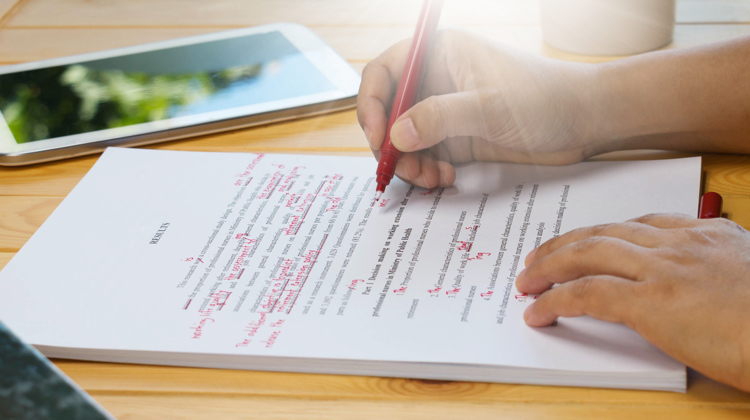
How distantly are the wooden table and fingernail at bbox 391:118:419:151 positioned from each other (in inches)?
3.9

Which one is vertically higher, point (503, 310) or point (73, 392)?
point (73, 392)

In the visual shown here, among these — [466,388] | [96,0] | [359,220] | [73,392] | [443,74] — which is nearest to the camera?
[73,392]

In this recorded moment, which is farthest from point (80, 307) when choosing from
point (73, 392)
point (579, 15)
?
point (579, 15)

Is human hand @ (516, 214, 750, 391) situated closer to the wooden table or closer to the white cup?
the wooden table

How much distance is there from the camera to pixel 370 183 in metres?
0.62

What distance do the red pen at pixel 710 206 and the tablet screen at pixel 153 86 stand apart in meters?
0.42

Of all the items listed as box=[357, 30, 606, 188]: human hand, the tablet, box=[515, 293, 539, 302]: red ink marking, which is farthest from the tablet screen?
box=[515, 293, 539, 302]: red ink marking

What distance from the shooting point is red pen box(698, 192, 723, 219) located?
505mm

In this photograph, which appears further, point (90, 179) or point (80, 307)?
point (90, 179)

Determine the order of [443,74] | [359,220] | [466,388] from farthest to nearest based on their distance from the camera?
[443,74] → [359,220] → [466,388]

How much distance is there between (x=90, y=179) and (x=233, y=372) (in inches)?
12.4

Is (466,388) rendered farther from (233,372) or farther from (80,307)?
(80,307)

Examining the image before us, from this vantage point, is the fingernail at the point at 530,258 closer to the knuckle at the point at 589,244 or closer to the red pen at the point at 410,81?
the knuckle at the point at 589,244

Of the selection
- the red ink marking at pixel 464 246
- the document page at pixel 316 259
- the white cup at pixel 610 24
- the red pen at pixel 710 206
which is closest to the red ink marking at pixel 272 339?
the document page at pixel 316 259
